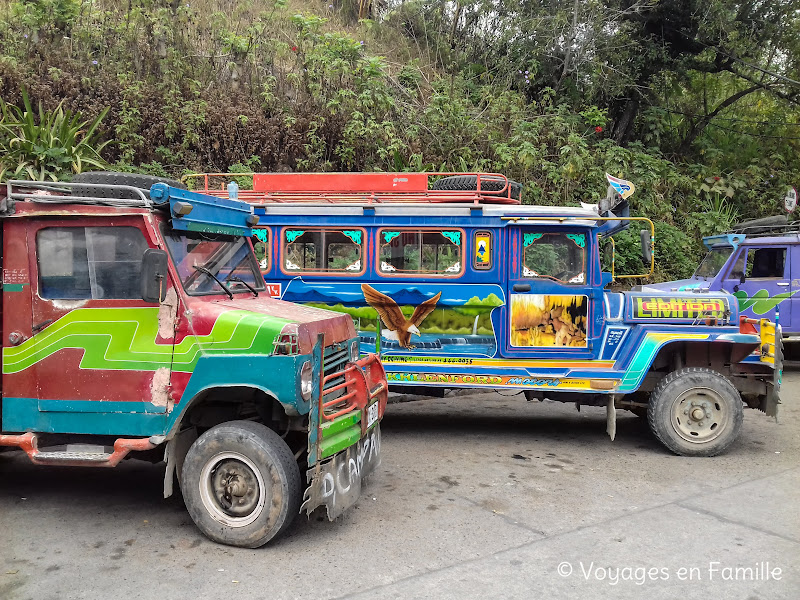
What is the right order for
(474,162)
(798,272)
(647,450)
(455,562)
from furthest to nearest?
(474,162)
(798,272)
(647,450)
(455,562)

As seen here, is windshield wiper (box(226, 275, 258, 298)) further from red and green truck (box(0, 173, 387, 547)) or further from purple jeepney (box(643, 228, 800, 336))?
purple jeepney (box(643, 228, 800, 336))

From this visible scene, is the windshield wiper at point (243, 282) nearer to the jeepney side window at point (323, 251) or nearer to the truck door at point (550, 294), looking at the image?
the jeepney side window at point (323, 251)

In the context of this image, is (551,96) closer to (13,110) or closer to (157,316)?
(13,110)

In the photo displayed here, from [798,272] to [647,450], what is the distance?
605 cm

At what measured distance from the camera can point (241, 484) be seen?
4.84 metres

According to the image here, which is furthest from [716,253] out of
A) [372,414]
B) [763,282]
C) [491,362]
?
[372,414]

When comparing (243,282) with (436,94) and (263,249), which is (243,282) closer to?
(263,249)

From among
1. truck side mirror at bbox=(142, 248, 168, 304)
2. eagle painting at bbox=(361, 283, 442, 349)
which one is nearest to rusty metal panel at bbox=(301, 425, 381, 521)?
truck side mirror at bbox=(142, 248, 168, 304)

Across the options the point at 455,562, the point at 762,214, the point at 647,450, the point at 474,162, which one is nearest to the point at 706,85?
the point at 762,214

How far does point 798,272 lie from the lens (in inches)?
460

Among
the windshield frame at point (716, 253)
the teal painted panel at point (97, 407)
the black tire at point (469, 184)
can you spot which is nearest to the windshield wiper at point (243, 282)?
the teal painted panel at point (97, 407)

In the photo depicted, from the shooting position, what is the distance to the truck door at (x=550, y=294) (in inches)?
294

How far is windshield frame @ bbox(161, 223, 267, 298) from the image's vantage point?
202 inches

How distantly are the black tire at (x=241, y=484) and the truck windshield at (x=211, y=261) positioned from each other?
110 cm
